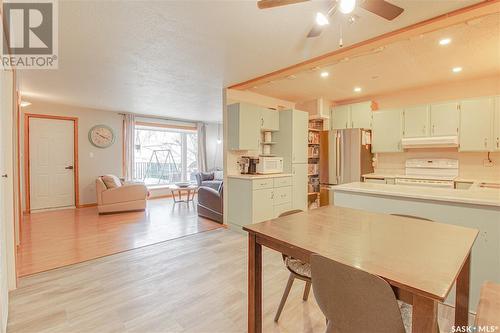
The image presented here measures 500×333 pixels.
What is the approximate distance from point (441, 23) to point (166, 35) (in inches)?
98.6

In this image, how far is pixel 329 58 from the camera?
9.53ft

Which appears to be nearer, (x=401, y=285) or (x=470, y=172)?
(x=401, y=285)

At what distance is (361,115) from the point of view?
471cm

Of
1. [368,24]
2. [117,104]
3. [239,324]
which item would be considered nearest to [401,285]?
[239,324]

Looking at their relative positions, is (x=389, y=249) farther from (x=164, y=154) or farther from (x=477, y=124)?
(x=164, y=154)

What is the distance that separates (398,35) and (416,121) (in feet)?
7.40

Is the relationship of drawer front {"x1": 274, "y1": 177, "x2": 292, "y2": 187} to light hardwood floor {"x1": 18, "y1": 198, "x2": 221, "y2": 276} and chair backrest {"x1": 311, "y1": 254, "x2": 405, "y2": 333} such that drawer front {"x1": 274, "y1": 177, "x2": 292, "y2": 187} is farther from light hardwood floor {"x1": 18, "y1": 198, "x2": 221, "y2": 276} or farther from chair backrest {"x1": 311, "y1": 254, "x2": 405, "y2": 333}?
chair backrest {"x1": 311, "y1": 254, "x2": 405, "y2": 333}

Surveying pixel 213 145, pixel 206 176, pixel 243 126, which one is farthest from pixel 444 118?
pixel 213 145

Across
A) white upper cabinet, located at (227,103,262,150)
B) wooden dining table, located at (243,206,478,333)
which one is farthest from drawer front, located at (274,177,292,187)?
wooden dining table, located at (243,206,478,333)

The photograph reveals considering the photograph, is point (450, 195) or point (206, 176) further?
point (206, 176)

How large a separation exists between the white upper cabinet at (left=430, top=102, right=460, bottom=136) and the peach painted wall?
14.5 inches

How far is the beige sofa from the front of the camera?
197 inches

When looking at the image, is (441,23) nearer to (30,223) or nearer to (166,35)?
(166,35)

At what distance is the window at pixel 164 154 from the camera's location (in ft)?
23.8
